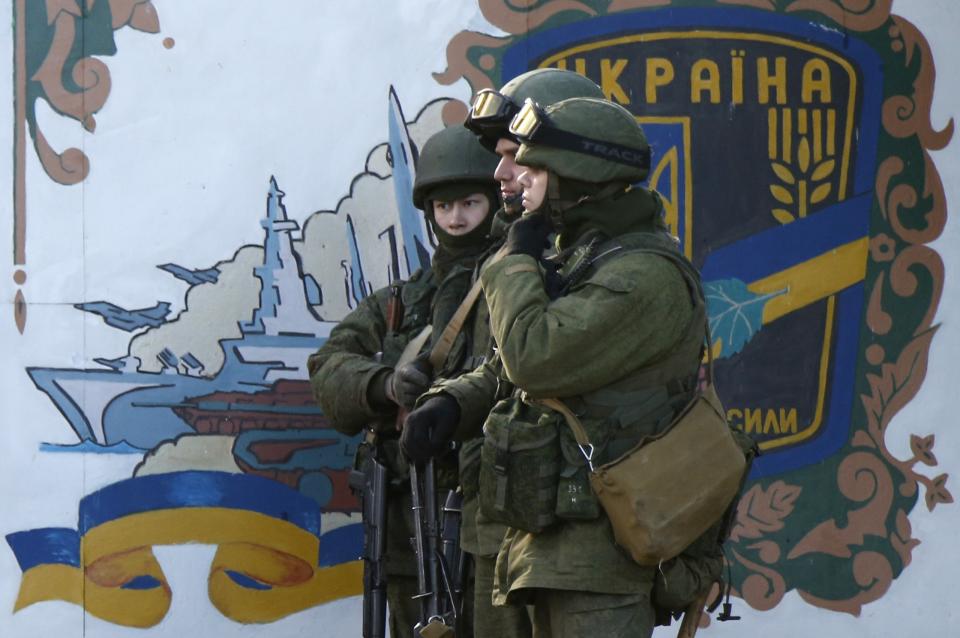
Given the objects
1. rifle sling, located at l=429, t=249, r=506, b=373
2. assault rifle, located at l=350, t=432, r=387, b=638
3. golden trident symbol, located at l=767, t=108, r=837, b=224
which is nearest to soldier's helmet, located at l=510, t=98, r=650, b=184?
rifle sling, located at l=429, t=249, r=506, b=373

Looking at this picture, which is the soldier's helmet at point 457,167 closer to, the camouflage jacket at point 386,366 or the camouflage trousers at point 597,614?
the camouflage jacket at point 386,366

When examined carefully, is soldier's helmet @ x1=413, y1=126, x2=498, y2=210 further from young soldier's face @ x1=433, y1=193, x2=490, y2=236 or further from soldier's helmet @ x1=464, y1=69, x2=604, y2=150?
soldier's helmet @ x1=464, y1=69, x2=604, y2=150

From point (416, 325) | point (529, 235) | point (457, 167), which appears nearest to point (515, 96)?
point (457, 167)

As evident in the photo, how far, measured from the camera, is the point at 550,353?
3.97 m

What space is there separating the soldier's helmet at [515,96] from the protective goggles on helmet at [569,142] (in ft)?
2.13

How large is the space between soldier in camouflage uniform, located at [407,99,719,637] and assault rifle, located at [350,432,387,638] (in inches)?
41.5

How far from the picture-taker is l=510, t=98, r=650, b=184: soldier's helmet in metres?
4.16

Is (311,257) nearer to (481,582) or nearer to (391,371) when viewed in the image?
(391,371)

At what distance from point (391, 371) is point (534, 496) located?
4.26ft

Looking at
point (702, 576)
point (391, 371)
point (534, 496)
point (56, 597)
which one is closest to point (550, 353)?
point (534, 496)

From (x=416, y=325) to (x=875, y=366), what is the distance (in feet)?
5.50

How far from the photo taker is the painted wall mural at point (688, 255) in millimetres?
5879

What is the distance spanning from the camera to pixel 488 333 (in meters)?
5.03

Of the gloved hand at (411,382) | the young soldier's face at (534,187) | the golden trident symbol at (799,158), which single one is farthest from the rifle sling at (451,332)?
the golden trident symbol at (799,158)
